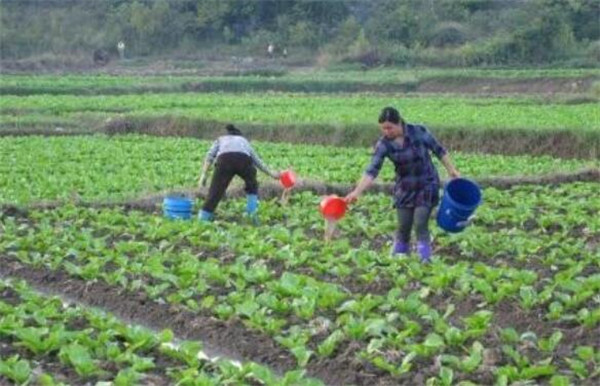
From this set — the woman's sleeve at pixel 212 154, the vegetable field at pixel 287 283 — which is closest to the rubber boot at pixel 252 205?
the vegetable field at pixel 287 283

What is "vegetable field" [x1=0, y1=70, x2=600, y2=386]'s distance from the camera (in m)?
8.51

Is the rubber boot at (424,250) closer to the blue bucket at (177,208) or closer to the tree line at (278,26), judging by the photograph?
the blue bucket at (177,208)

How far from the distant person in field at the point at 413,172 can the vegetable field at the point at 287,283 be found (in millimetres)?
422

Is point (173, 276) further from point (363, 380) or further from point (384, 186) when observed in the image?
point (384, 186)

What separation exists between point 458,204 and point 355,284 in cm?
179

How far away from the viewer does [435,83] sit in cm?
5625

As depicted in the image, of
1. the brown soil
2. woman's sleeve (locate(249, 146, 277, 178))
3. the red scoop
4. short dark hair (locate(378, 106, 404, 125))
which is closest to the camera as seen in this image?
the brown soil

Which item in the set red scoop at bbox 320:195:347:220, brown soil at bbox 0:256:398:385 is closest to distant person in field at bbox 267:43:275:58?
red scoop at bbox 320:195:347:220

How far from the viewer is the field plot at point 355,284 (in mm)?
8766

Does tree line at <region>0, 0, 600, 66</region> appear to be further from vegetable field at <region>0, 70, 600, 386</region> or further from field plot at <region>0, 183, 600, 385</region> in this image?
field plot at <region>0, 183, 600, 385</region>

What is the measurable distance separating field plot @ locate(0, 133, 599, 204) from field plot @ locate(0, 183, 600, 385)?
7.93ft

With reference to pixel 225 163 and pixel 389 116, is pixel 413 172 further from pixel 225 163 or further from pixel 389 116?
pixel 225 163

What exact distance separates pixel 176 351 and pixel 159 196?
10.2 metres

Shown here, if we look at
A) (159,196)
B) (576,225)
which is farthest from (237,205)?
(576,225)
